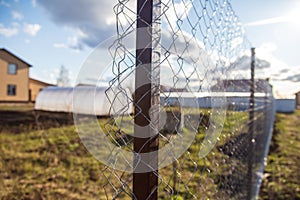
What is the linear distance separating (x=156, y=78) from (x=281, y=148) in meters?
4.68

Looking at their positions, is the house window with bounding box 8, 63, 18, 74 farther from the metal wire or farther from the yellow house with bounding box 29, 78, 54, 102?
the metal wire

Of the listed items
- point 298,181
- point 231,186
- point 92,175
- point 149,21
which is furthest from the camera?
point 92,175

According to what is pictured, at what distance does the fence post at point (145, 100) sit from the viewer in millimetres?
607

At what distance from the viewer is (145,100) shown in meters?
0.61

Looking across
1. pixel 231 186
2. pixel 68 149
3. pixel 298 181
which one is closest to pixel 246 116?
pixel 231 186

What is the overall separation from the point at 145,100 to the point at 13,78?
2137cm

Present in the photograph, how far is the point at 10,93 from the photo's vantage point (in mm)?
19172

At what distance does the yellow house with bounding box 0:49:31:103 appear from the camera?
1833 cm

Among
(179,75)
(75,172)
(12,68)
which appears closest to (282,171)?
(75,172)

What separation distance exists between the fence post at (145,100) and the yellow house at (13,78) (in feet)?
66.0

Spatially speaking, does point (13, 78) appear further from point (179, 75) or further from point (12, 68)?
point (179, 75)

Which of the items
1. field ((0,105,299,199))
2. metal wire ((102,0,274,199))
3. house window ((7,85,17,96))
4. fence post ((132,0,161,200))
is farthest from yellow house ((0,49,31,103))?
fence post ((132,0,161,200))

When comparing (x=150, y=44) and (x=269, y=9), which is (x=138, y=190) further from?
(x=269, y=9)

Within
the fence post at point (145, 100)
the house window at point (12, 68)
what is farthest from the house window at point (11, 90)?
the fence post at point (145, 100)
